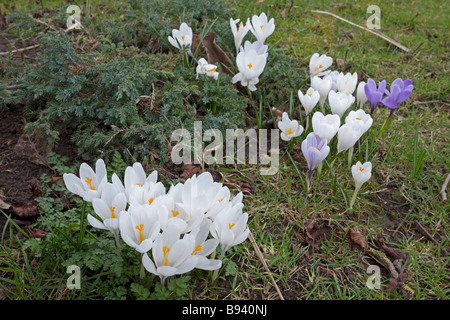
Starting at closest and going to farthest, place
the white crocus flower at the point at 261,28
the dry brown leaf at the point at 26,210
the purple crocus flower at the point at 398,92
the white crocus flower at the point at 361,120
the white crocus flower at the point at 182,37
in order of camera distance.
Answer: the dry brown leaf at the point at 26,210 < the white crocus flower at the point at 361,120 < the purple crocus flower at the point at 398,92 < the white crocus flower at the point at 182,37 < the white crocus flower at the point at 261,28

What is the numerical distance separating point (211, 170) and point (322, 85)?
2.73 feet

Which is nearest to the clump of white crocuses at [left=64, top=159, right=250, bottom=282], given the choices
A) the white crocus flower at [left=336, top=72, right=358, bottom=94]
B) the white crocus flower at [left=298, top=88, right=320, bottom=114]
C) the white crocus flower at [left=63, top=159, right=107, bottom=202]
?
the white crocus flower at [left=63, top=159, right=107, bottom=202]

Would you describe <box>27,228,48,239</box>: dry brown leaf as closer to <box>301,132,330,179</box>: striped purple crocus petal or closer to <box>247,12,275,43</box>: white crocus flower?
<box>301,132,330,179</box>: striped purple crocus petal

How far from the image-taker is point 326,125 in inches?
82.4

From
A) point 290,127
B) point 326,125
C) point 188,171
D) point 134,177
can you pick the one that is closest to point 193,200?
point 134,177

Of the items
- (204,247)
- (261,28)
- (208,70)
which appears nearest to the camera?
(204,247)

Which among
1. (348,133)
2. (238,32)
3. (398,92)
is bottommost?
(348,133)

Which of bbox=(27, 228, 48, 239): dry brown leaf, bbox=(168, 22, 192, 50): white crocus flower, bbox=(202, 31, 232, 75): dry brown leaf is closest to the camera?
bbox=(27, 228, 48, 239): dry brown leaf

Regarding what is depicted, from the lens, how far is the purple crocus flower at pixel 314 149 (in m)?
2.03

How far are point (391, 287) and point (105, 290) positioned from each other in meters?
1.22

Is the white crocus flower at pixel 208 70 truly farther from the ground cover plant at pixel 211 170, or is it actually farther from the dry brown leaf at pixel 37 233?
the dry brown leaf at pixel 37 233

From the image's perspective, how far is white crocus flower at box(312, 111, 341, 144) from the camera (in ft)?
6.90

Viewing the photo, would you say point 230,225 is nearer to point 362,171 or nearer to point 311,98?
point 362,171

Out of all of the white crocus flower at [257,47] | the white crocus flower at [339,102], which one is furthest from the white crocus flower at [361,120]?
the white crocus flower at [257,47]
